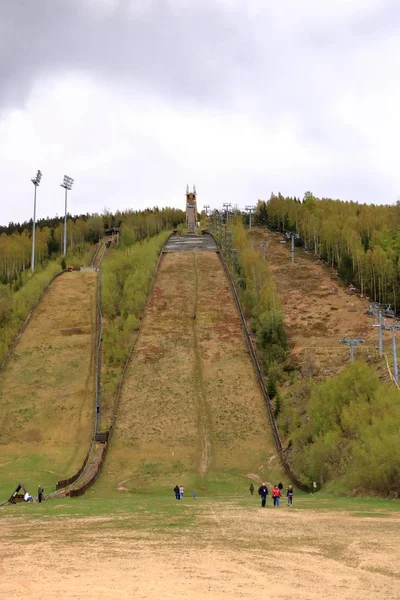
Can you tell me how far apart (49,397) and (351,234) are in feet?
150

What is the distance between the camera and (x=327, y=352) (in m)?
50.7

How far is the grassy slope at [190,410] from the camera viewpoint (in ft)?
123

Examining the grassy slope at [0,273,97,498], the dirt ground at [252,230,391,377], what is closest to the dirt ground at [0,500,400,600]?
the grassy slope at [0,273,97,498]

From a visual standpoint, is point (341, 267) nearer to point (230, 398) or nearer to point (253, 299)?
point (253, 299)

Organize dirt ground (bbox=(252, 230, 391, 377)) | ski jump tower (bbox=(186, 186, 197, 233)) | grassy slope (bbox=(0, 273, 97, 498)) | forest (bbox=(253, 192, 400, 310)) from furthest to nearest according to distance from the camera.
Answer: ski jump tower (bbox=(186, 186, 197, 233)), forest (bbox=(253, 192, 400, 310)), dirt ground (bbox=(252, 230, 391, 377)), grassy slope (bbox=(0, 273, 97, 498))

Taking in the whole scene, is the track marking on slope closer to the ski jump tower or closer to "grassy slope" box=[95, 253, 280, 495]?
"grassy slope" box=[95, 253, 280, 495]

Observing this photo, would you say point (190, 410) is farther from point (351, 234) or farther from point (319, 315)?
point (351, 234)

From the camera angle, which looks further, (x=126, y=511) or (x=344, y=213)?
(x=344, y=213)

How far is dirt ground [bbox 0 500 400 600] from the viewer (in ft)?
36.4

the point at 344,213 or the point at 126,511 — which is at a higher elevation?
the point at 344,213

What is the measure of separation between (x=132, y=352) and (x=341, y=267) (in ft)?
103

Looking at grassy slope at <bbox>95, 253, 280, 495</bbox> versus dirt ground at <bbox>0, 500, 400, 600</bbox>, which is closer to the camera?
dirt ground at <bbox>0, 500, 400, 600</bbox>

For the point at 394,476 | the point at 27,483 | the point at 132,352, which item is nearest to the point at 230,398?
the point at 132,352

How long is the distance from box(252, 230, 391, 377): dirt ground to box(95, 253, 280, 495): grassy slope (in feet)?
16.3
